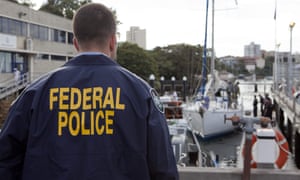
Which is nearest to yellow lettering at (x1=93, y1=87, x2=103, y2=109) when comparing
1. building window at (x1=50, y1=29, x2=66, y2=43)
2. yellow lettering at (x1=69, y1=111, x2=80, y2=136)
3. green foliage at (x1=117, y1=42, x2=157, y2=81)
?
yellow lettering at (x1=69, y1=111, x2=80, y2=136)

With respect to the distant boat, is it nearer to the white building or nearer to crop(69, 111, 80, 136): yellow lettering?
crop(69, 111, 80, 136): yellow lettering

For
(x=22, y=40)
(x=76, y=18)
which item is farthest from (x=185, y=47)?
(x=76, y=18)

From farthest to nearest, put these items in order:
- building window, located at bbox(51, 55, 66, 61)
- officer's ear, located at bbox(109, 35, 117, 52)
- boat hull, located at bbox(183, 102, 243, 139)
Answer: building window, located at bbox(51, 55, 66, 61) < boat hull, located at bbox(183, 102, 243, 139) < officer's ear, located at bbox(109, 35, 117, 52)

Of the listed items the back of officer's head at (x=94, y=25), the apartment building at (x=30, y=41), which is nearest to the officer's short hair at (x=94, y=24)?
the back of officer's head at (x=94, y=25)

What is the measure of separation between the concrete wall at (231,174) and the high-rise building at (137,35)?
3164 inches

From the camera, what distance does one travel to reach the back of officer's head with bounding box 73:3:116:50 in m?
2.19

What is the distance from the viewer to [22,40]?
37.6 metres

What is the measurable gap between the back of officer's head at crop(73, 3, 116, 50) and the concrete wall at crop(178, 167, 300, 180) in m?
2.83

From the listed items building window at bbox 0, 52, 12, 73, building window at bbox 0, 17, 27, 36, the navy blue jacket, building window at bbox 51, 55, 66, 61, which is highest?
building window at bbox 0, 17, 27, 36

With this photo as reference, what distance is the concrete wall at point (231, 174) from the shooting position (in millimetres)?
4594

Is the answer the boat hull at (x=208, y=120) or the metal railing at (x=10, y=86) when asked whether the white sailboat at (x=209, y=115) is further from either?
the metal railing at (x=10, y=86)

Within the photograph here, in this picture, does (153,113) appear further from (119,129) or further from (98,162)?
(98,162)

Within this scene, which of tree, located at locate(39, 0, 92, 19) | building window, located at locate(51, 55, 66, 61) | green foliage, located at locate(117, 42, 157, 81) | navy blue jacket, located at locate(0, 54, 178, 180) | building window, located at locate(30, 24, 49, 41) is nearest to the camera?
navy blue jacket, located at locate(0, 54, 178, 180)

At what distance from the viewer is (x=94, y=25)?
7.18 feet
